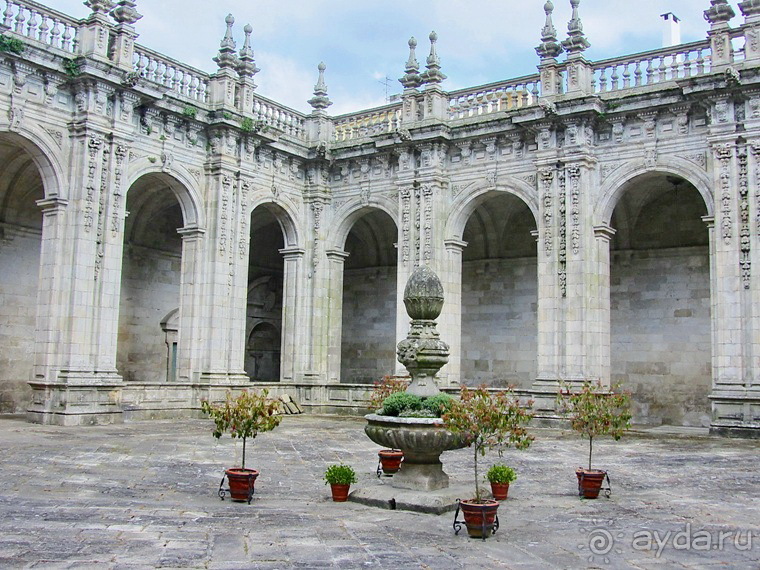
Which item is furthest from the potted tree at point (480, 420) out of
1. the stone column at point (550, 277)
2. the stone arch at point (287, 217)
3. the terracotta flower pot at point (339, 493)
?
the stone arch at point (287, 217)

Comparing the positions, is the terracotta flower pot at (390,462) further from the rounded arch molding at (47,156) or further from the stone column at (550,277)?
the rounded arch molding at (47,156)

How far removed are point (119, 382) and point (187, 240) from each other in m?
4.84

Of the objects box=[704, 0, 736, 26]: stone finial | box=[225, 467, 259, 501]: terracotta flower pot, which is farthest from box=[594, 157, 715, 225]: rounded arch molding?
box=[225, 467, 259, 501]: terracotta flower pot

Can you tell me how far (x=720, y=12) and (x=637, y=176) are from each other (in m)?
4.19

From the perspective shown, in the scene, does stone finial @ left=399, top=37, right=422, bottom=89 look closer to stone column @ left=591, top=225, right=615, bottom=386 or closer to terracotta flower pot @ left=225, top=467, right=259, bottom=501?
stone column @ left=591, top=225, right=615, bottom=386

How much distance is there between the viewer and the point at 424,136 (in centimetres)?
2253

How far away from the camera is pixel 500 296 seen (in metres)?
26.3

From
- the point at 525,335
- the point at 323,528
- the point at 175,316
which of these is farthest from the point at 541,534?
the point at 175,316

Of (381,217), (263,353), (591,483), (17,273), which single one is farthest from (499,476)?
(263,353)

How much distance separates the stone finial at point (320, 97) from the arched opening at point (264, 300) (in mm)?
4500

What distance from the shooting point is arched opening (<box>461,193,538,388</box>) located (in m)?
25.5

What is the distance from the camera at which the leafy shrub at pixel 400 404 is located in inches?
383

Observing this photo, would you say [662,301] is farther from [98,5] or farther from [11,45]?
[11,45]

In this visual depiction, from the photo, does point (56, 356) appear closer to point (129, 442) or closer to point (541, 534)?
point (129, 442)
